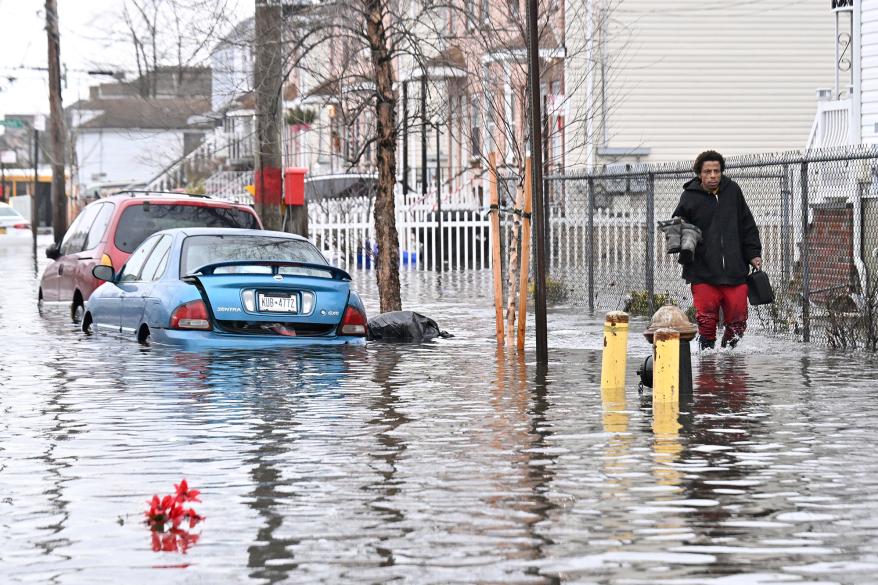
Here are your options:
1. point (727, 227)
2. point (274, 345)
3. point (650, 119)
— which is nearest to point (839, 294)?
point (727, 227)

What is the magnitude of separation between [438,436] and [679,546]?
11.9 ft

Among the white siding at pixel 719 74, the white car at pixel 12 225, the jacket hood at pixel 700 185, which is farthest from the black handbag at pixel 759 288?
the white car at pixel 12 225

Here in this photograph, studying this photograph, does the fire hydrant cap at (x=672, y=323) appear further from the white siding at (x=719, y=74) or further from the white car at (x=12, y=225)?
the white car at (x=12, y=225)

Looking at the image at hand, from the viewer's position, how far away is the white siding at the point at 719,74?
118 feet

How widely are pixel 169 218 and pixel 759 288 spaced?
7.49 meters

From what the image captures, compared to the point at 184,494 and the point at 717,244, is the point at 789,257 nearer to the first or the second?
the point at 717,244

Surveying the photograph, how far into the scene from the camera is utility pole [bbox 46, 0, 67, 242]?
45.6 metres

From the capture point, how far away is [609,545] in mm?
6938

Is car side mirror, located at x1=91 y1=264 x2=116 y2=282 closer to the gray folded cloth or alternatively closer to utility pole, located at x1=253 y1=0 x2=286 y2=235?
utility pole, located at x1=253 y1=0 x2=286 y2=235

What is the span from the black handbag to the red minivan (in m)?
6.34

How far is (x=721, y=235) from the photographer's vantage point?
15.2 meters

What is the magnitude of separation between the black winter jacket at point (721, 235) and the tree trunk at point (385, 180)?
5289mm

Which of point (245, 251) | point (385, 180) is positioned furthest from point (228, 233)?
point (385, 180)

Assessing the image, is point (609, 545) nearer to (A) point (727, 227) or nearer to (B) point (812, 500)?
(B) point (812, 500)
